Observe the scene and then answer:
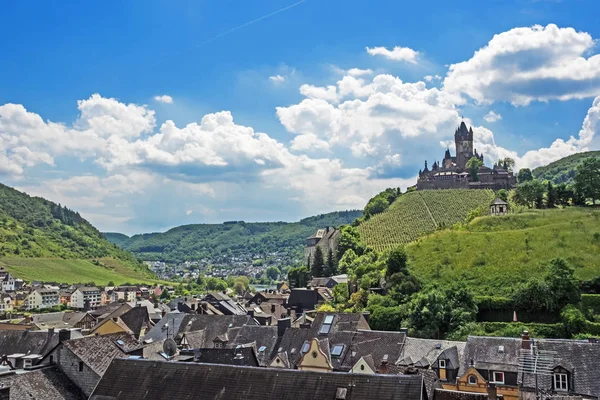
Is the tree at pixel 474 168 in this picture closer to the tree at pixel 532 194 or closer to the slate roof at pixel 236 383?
the tree at pixel 532 194

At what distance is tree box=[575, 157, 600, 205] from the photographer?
111m

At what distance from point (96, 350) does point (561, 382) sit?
32829mm

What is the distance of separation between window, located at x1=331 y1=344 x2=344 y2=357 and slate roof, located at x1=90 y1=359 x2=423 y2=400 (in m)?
26.1

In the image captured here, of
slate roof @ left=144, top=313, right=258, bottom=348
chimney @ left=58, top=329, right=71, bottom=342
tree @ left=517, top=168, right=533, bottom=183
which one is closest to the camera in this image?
chimney @ left=58, top=329, right=71, bottom=342

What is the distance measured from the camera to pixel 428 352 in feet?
164

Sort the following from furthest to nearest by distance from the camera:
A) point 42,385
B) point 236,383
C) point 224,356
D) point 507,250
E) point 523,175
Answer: point 523,175 → point 507,250 → point 224,356 → point 42,385 → point 236,383

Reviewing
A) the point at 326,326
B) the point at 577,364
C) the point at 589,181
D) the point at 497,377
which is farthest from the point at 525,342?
the point at 589,181

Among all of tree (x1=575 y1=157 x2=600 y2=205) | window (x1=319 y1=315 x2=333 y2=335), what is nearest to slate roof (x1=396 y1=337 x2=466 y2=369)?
window (x1=319 y1=315 x2=333 y2=335)

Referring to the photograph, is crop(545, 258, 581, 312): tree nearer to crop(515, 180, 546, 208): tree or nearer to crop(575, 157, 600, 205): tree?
crop(575, 157, 600, 205): tree

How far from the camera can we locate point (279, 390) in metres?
24.6

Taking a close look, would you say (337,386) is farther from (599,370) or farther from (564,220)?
(564,220)

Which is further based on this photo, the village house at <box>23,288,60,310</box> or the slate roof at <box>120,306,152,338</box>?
the village house at <box>23,288,60,310</box>

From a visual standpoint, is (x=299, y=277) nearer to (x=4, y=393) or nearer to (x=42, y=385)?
(x=42, y=385)

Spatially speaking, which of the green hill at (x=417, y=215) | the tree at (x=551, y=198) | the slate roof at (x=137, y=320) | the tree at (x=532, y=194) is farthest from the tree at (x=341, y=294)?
the tree at (x=532, y=194)
